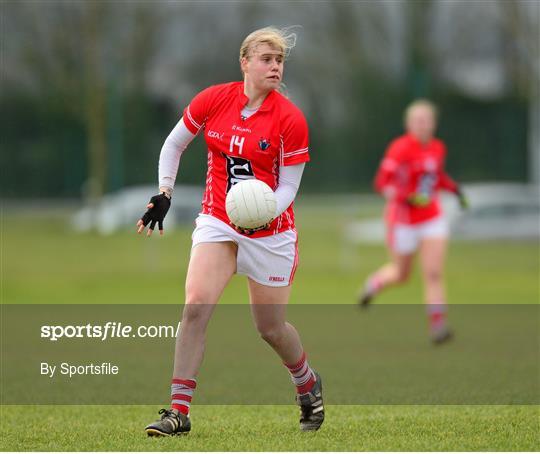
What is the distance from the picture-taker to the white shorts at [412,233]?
10805 mm

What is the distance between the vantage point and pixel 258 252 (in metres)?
5.90

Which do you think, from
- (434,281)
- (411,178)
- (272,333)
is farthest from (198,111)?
(411,178)

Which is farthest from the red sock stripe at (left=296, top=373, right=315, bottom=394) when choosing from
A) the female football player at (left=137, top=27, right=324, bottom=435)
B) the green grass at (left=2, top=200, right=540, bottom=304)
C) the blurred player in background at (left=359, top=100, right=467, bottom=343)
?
the green grass at (left=2, top=200, right=540, bottom=304)

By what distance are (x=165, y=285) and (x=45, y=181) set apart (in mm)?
6153

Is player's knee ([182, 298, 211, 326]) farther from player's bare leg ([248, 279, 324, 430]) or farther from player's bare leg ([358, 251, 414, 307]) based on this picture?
player's bare leg ([358, 251, 414, 307])

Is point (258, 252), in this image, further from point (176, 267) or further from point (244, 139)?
point (176, 267)

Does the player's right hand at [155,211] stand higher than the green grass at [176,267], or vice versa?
the player's right hand at [155,211]

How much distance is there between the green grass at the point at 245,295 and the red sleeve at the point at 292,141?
1.44m

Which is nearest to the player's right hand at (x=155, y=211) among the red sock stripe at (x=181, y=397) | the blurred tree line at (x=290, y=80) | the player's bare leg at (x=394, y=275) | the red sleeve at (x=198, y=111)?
the red sleeve at (x=198, y=111)

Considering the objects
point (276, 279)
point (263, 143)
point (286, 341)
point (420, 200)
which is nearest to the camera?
point (263, 143)

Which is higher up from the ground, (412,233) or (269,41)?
(269,41)

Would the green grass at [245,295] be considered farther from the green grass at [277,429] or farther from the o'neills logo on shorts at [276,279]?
the o'neills logo on shorts at [276,279]

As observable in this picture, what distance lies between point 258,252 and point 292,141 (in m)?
0.60

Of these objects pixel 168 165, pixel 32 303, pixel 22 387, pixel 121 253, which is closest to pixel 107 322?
pixel 32 303
